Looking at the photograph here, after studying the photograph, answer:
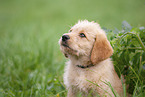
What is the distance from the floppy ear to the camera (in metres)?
2.99

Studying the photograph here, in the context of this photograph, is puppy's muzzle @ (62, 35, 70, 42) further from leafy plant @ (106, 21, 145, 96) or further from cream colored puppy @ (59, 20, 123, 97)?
leafy plant @ (106, 21, 145, 96)

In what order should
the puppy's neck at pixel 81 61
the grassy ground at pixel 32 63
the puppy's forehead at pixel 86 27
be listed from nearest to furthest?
the puppy's neck at pixel 81 61
the puppy's forehead at pixel 86 27
the grassy ground at pixel 32 63

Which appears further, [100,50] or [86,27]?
[86,27]

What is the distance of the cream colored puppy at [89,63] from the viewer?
9.65 ft

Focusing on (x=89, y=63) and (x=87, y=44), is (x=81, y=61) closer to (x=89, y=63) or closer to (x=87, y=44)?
(x=89, y=63)

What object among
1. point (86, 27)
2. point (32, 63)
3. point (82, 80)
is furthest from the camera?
point (32, 63)

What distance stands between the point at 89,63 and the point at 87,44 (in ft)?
1.09

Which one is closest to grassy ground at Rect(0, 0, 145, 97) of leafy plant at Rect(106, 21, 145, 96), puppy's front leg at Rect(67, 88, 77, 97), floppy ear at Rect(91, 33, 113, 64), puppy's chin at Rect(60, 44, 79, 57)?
puppy's front leg at Rect(67, 88, 77, 97)

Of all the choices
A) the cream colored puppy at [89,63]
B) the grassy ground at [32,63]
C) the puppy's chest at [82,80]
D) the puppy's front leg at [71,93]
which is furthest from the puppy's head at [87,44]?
the grassy ground at [32,63]

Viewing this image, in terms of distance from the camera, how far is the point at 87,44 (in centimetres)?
315

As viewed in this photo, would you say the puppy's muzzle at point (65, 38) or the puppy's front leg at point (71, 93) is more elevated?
the puppy's muzzle at point (65, 38)

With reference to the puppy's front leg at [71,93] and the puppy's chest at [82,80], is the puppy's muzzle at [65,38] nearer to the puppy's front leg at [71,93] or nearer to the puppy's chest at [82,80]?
the puppy's chest at [82,80]

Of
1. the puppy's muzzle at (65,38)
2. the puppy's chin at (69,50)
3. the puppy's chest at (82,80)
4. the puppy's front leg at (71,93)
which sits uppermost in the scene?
the puppy's muzzle at (65,38)

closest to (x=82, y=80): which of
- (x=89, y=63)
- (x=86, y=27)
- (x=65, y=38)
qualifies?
(x=89, y=63)
